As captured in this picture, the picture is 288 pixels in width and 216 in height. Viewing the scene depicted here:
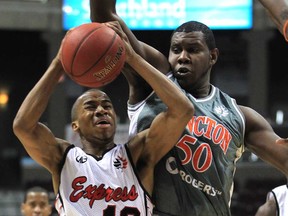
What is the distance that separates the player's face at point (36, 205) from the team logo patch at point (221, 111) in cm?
365

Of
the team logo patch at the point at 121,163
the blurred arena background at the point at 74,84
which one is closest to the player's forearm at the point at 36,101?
the team logo patch at the point at 121,163

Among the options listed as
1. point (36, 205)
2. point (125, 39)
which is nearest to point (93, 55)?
point (125, 39)


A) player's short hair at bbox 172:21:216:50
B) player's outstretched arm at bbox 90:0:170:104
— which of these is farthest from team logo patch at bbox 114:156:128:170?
player's short hair at bbox 172:21:216:50

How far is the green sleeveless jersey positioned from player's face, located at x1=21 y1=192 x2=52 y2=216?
136 inches

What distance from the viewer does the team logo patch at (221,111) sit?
4.19 metres

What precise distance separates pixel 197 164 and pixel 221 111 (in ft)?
1.38

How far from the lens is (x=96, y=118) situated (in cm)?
418

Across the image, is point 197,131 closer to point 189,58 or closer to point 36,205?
point 189,58

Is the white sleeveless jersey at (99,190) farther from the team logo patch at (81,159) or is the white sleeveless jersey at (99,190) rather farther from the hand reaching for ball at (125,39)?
the hand reaching for ball at (125,39)

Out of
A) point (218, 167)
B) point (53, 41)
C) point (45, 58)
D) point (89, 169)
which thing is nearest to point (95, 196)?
point (89, 169)

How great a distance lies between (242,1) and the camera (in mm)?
12914

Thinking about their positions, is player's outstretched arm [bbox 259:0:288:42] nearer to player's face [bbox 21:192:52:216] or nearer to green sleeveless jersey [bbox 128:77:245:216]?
green sleeveless jersey [bbox 128:77:245:216]

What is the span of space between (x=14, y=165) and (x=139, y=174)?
12.0 meters

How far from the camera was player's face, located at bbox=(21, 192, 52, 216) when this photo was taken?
734 centimetres
